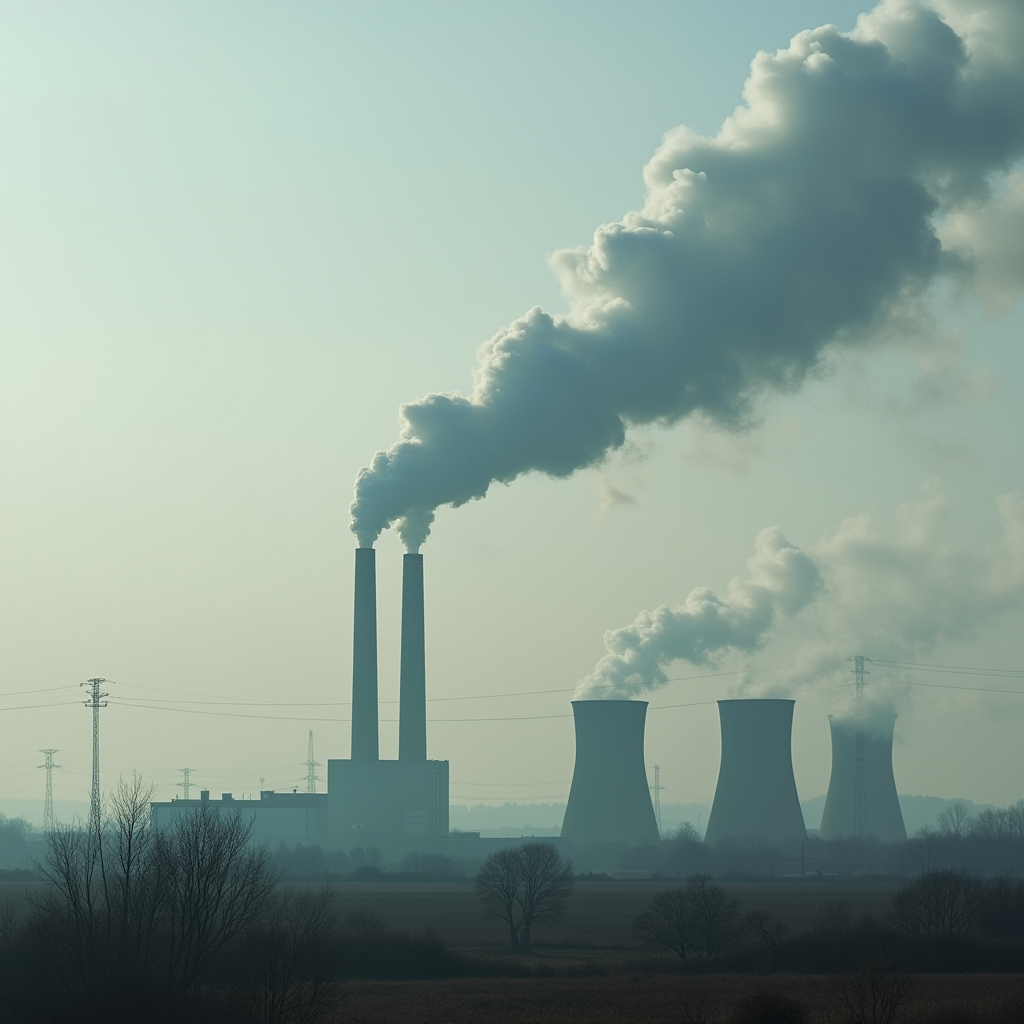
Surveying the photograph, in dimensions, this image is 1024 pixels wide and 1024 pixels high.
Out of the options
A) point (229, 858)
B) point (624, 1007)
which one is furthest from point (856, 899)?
point (229, 858)

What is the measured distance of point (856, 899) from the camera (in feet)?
120

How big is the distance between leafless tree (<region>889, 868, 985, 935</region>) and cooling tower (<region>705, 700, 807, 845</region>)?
17.2 meters

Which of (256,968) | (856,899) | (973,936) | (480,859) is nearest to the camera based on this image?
(256,968)

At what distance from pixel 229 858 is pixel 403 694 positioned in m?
28.4

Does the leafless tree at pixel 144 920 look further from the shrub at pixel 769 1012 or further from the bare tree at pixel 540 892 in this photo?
the bare tree at pixel 540 892

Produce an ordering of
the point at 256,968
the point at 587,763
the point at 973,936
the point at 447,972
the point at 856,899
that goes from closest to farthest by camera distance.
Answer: the point at 256,968 < the point at 447,972 < the point at 973,936 < the point at 856,899 < the point at 587,763

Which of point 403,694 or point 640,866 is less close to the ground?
point 403,694

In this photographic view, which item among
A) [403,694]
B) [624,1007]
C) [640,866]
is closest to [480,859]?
[640,866]

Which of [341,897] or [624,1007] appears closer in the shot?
[624,1007]

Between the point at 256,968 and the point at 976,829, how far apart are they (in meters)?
52.1

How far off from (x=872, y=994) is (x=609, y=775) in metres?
26.8

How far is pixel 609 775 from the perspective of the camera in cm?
4188

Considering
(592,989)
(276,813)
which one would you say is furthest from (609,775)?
(592,989)

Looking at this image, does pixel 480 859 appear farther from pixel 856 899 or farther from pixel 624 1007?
pixel 624 1007
